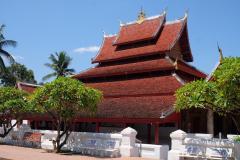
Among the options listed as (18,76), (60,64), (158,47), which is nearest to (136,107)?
(158,47)

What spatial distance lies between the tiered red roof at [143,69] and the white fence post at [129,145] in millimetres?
2510

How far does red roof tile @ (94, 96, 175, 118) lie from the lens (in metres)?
21.6

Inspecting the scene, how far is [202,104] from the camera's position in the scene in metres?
14.1

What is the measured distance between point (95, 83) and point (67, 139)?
33.3 feet

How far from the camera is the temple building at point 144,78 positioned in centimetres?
2294

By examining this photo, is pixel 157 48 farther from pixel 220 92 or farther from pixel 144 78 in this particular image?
pixel 220 92

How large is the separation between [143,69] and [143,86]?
1.86 meters

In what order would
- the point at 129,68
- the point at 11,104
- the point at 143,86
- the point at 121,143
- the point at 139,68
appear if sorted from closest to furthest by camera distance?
the point at 121,143, the point at 11,104, the point at 143,86, the point at 139,68, the point at 129,68

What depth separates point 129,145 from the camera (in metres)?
18.7

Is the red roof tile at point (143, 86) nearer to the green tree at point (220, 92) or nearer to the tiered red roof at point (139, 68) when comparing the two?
the tiered red roof at point (139, 68)

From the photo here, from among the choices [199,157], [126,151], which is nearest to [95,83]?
[126,151]

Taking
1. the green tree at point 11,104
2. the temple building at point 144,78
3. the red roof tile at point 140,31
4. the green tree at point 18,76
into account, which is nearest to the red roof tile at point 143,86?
the temple building at point 144,78

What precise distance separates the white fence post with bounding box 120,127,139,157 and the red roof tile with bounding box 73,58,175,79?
8826mm

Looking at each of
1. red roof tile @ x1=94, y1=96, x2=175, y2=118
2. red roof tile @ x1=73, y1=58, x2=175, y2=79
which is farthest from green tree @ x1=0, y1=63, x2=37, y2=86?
red roof tile @ x1=94, y1=96, x2=175, y2=118
